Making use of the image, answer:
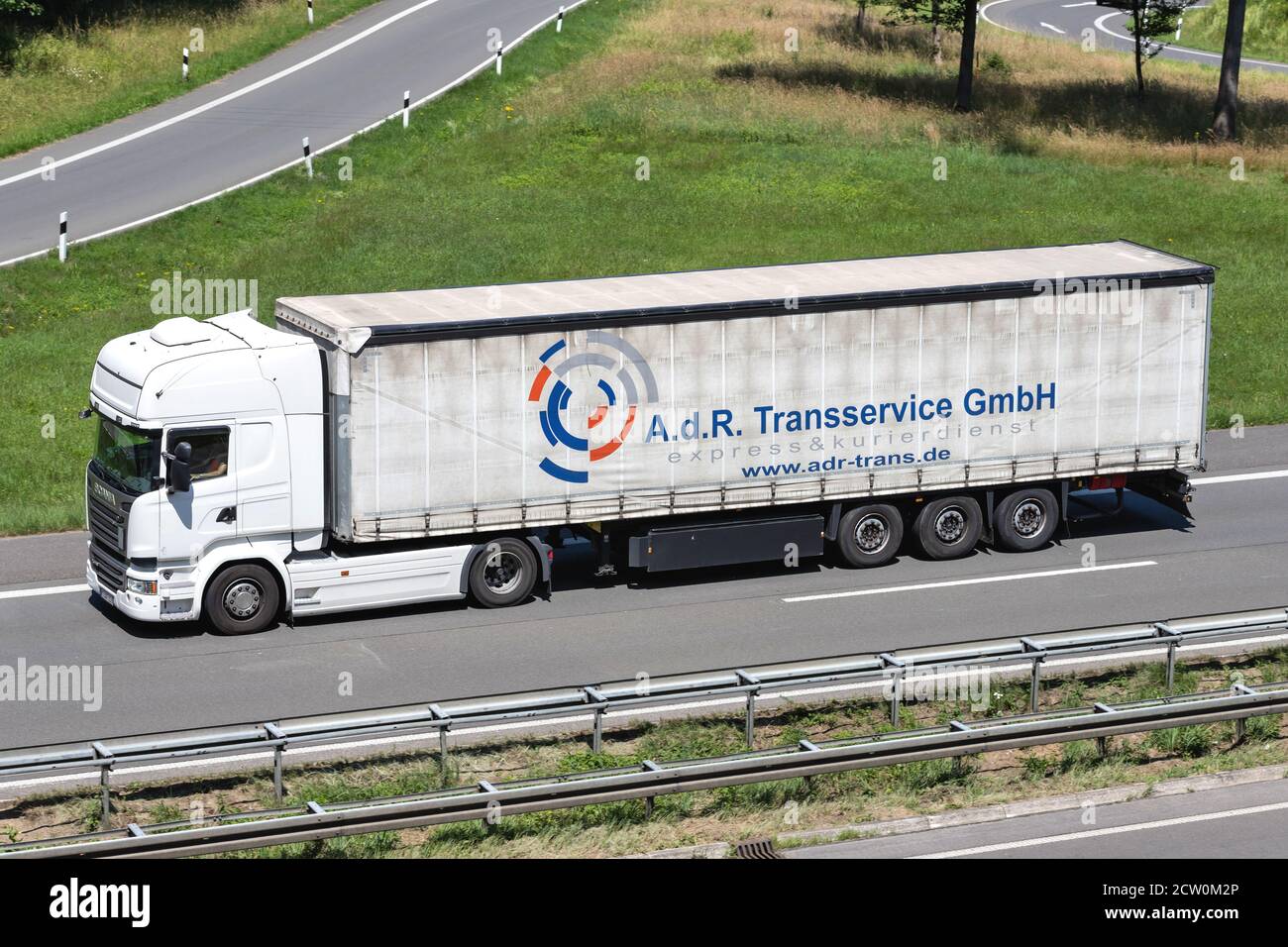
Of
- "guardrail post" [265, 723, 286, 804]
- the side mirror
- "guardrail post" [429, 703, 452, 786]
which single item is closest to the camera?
"guardrail post" [265, 723, 286, 804]

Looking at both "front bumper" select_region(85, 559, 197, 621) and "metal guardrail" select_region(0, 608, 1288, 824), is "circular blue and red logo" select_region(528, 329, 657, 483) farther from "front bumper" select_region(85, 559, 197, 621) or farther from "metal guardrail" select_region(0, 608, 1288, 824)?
"front bumper" select_region(85, 559, 197, 621)

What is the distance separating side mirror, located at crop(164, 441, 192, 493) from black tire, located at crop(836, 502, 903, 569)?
27.0 ft

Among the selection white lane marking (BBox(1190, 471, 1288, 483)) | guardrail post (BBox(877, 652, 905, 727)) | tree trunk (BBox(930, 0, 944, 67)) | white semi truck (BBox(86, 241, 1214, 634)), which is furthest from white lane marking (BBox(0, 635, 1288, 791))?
tree trunk (BBox(930, 0, 944, 67))

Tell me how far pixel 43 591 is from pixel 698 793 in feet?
33.5

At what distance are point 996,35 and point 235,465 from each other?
45.6 m

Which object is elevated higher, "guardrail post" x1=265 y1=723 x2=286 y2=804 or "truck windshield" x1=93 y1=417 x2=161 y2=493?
"truck windshield" x1=93 y1=417 x2=161 y2=493

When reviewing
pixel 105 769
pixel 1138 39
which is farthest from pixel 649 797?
pixel 1138 39

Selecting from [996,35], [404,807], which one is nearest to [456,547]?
[404,807]

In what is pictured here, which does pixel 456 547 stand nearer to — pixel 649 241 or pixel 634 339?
pixel 634 339

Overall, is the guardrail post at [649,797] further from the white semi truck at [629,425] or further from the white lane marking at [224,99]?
the white lane marking at [224,99]

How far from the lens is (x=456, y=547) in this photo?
2028 centimetres

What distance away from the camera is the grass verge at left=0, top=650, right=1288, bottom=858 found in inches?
551

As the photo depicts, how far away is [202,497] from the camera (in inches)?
756

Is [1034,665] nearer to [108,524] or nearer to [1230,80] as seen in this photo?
[108,524]
